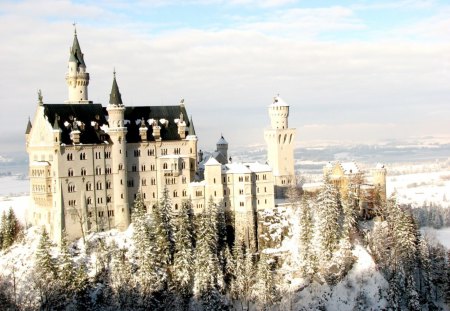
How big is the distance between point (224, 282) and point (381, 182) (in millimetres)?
36578

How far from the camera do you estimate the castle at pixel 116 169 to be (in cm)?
10975

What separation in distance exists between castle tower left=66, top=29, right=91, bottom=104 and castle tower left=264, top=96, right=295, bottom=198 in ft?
113

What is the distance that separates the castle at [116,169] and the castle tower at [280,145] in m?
8.60

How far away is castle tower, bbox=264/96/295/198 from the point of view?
128 metres

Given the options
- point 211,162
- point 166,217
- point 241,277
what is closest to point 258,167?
point 211,162

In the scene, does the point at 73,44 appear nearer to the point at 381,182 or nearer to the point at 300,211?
the point at 300,211

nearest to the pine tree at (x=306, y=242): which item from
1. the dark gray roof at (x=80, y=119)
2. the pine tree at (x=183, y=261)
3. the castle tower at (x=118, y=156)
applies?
the pine tree at (x=183, y=261)

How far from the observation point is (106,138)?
11344 centimetres

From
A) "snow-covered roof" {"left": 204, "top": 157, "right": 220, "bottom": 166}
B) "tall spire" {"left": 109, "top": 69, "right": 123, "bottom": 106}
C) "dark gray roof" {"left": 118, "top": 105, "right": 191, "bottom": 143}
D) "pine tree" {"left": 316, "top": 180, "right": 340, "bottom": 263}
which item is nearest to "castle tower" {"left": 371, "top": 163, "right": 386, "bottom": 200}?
"pine tree" {"left": 316, "top": 180, "right": 340, "bottom": 263}

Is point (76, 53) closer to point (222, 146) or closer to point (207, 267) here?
point (222, 146)

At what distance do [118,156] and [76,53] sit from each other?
2310 cm

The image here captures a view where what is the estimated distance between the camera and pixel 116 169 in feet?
372

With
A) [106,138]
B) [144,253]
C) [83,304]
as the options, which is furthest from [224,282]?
[106,138]

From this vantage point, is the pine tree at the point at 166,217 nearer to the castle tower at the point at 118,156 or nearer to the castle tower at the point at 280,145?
the castle tower at the point at 118,156
